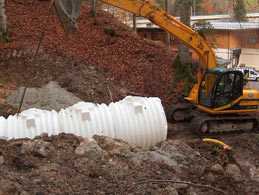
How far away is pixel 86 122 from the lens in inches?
338

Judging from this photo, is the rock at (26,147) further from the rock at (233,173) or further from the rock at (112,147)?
the rock at (233,173)

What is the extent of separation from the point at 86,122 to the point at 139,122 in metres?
1.46

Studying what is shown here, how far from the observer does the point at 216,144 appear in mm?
7891

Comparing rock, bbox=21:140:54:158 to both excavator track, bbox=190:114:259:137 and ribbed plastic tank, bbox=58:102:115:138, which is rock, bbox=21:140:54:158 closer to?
ribbed plastic tank, bbox=58:102:115:138

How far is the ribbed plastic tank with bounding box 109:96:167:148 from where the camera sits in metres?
8.84

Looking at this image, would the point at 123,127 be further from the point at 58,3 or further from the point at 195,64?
the point at 195,64

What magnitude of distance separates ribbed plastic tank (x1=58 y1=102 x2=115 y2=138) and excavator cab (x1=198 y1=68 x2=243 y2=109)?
380 cm

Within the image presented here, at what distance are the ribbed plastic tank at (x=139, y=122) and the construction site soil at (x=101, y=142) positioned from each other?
0.79 metres

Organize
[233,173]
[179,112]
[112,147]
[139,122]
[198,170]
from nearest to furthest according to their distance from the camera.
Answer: [198,170] → [233,173] → [112,147] → [139,122] → [179,112]

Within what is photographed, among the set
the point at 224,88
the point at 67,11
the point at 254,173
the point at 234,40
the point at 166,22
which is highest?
the point at 234,40

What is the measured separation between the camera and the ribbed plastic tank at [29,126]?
8281 millimetres

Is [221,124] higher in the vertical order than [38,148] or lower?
lower

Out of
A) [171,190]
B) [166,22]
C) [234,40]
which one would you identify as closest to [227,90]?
[166,22]

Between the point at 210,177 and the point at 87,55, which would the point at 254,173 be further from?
the point at 87,55
